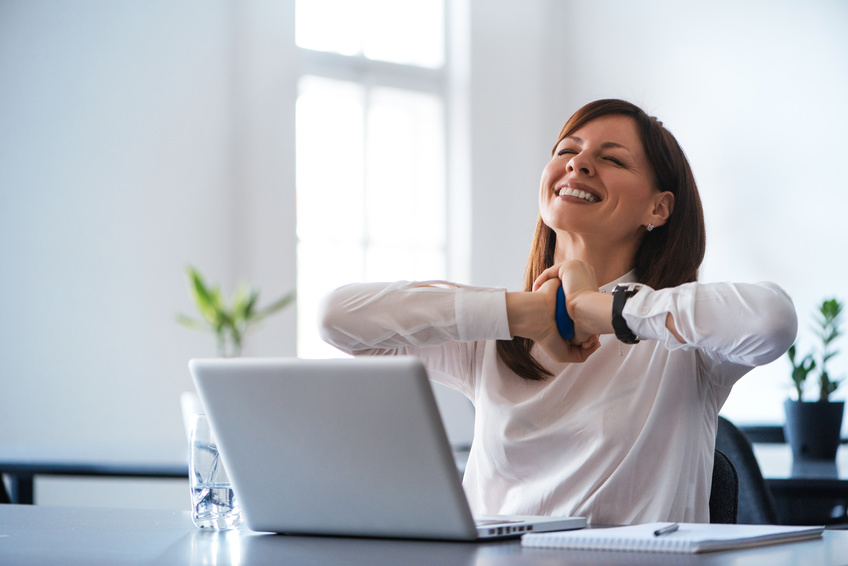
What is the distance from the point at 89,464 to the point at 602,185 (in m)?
1.64

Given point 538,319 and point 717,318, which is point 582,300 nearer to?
point 538,319

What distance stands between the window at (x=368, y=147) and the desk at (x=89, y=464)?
3330 millimetres

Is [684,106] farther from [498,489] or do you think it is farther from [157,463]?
[498,489]

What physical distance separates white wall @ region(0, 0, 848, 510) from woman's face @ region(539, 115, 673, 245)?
12.4ft

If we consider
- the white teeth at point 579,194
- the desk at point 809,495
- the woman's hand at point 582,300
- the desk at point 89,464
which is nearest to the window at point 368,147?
the desk at point 89,464

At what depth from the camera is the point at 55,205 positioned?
17.4 feet

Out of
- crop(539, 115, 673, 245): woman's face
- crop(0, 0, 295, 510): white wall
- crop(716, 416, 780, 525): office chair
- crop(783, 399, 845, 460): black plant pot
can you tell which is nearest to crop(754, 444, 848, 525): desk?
crop(716, 416, 780, 525): office chair

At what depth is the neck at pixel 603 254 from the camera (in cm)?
167

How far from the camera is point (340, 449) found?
105cm

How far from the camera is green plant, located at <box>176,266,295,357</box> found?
17.3 ft

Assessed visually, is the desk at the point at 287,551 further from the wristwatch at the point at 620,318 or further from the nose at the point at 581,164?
the nose at the point at 581,164

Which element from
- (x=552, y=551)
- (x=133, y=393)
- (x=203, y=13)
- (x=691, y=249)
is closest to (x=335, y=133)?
(x=203, y=13)

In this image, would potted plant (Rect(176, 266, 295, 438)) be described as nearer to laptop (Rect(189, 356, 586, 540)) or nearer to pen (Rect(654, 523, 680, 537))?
laptop (Rect(189, 356, 586, 540))

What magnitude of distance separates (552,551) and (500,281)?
614 cm
